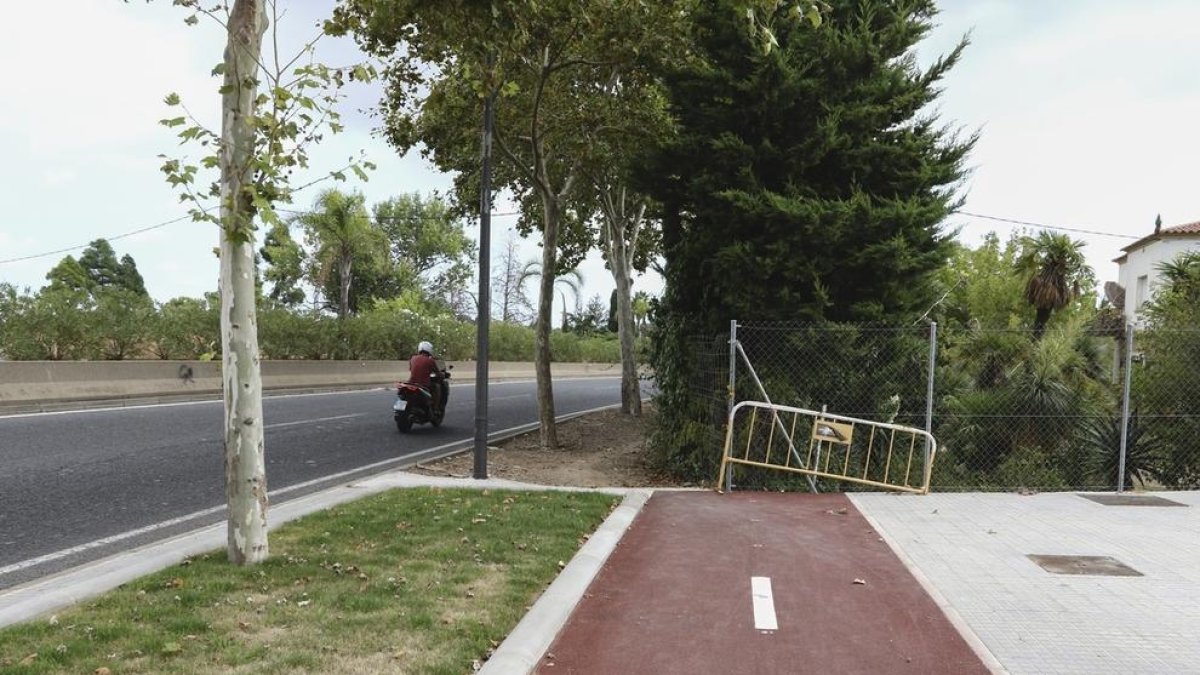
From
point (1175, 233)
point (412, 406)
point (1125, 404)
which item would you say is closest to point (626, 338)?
point (412, 406)

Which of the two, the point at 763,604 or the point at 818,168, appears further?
the point at 818,168

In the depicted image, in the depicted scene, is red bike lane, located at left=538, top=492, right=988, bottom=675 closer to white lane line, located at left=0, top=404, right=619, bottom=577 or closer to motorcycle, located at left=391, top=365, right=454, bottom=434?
white lane line, located at left=0, top=404, right=619, bottom=577

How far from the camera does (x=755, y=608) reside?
5.14 metres

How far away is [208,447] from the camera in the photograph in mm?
10883

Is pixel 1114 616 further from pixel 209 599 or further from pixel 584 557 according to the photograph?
pixel 209 599

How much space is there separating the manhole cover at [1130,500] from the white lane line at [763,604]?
529 centimetres

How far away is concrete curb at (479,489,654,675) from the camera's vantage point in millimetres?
4023

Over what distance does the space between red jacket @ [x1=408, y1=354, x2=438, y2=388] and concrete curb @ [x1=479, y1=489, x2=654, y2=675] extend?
799cm

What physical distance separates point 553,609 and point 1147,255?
1729 inches

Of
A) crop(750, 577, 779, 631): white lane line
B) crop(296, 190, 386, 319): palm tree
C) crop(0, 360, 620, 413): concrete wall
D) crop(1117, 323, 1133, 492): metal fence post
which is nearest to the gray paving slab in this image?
crop(1117, 323, 1133, 492): metal fence post

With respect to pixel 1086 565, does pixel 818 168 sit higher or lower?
higher

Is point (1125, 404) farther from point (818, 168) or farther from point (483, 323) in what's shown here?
point (483, 323)

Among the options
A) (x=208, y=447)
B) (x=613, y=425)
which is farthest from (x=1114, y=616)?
(x=613, y=425)

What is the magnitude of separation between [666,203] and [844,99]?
275 cm
